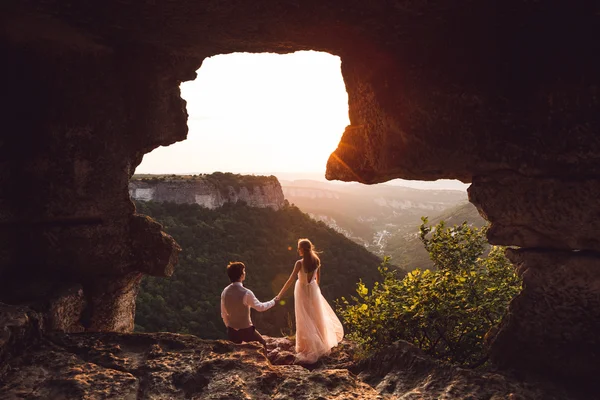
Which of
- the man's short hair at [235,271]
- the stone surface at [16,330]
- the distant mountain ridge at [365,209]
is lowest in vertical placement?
the distant mountain ridge at [365,209]

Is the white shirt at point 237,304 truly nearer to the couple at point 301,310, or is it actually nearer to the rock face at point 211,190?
the couple at point 301,310

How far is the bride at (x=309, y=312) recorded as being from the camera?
4.89m

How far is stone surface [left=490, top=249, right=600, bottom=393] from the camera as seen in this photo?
123 inches

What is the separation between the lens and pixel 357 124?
4.55 metres

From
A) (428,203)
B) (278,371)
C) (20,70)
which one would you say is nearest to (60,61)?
(20,70)

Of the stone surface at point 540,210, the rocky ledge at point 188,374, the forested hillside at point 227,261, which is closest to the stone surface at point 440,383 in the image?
the rocky ledge at point 188,374

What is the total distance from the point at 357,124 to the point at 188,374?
3.36 metres

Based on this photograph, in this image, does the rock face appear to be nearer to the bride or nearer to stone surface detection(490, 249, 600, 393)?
the bride

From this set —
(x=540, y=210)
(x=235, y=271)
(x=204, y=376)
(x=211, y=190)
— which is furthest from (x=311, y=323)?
(x=211, y=190)

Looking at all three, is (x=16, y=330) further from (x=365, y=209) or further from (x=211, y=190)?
(x=365, y=209)

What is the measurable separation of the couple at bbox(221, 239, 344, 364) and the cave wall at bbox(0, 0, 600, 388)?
109 cm

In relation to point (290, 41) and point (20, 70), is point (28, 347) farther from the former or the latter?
point (290, 41)

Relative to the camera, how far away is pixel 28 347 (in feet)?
10.5

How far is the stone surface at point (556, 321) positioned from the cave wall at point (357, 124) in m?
0.01
